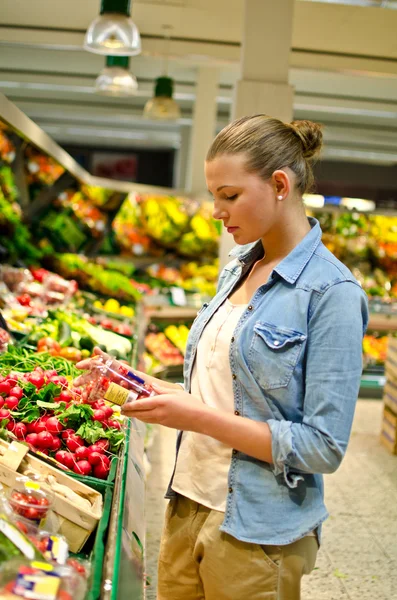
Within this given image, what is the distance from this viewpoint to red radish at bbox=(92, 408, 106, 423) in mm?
2564

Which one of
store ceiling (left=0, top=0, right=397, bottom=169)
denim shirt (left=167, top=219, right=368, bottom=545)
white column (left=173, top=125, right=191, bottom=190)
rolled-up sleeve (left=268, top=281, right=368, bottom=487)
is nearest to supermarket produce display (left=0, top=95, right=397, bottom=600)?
denim shirt (left=167, top=219, right=368, bottom=545)

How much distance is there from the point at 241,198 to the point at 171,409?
0.54 metres

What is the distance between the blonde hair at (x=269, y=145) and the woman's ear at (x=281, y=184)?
0.06ft

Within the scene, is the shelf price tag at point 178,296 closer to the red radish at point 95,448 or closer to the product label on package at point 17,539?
the red radish at point 95,448

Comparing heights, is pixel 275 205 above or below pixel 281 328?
above

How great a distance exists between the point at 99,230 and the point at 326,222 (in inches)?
112

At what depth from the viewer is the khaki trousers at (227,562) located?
180cm

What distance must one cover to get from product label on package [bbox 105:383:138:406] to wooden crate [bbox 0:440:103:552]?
1.07 feet

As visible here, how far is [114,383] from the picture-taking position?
1.80m

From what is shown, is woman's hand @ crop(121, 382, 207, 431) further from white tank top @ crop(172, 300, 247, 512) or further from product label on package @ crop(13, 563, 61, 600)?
product label on package @ crop(13, 563, 61, 600)

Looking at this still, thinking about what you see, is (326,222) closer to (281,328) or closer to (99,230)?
(99,230)

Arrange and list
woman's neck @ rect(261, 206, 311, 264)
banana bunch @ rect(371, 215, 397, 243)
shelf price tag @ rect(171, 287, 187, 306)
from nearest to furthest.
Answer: woman's neck @ rect(261, 206, 311, 264)
shelf price tag @ rect(171, 287, 187, 306)
banana bunch @ rect(371, 215, 397, 243)

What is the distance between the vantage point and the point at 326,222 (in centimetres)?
913

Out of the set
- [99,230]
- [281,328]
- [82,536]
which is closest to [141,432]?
[82,536]
